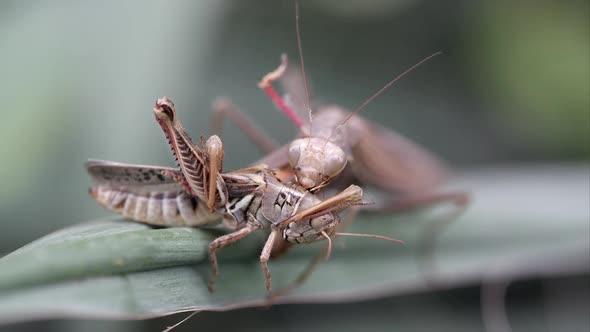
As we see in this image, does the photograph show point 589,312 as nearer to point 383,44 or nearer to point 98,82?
point 383,44

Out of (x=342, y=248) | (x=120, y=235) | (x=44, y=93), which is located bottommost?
(x=120, y=235)

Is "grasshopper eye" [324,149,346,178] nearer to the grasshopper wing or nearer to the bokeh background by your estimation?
the grasshopper wing

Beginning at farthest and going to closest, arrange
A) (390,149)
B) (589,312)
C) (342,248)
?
(390,149) → (589,312) → (342,248)

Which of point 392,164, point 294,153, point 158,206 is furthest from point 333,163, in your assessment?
point 392,164

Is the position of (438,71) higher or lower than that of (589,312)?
higher

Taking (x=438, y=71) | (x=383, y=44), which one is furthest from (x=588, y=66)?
(x=383, y=44)

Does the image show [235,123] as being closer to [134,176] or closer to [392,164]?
[392,164]

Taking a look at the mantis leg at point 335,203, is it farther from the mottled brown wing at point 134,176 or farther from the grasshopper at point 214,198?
the mottled brown wing at point 134,176
